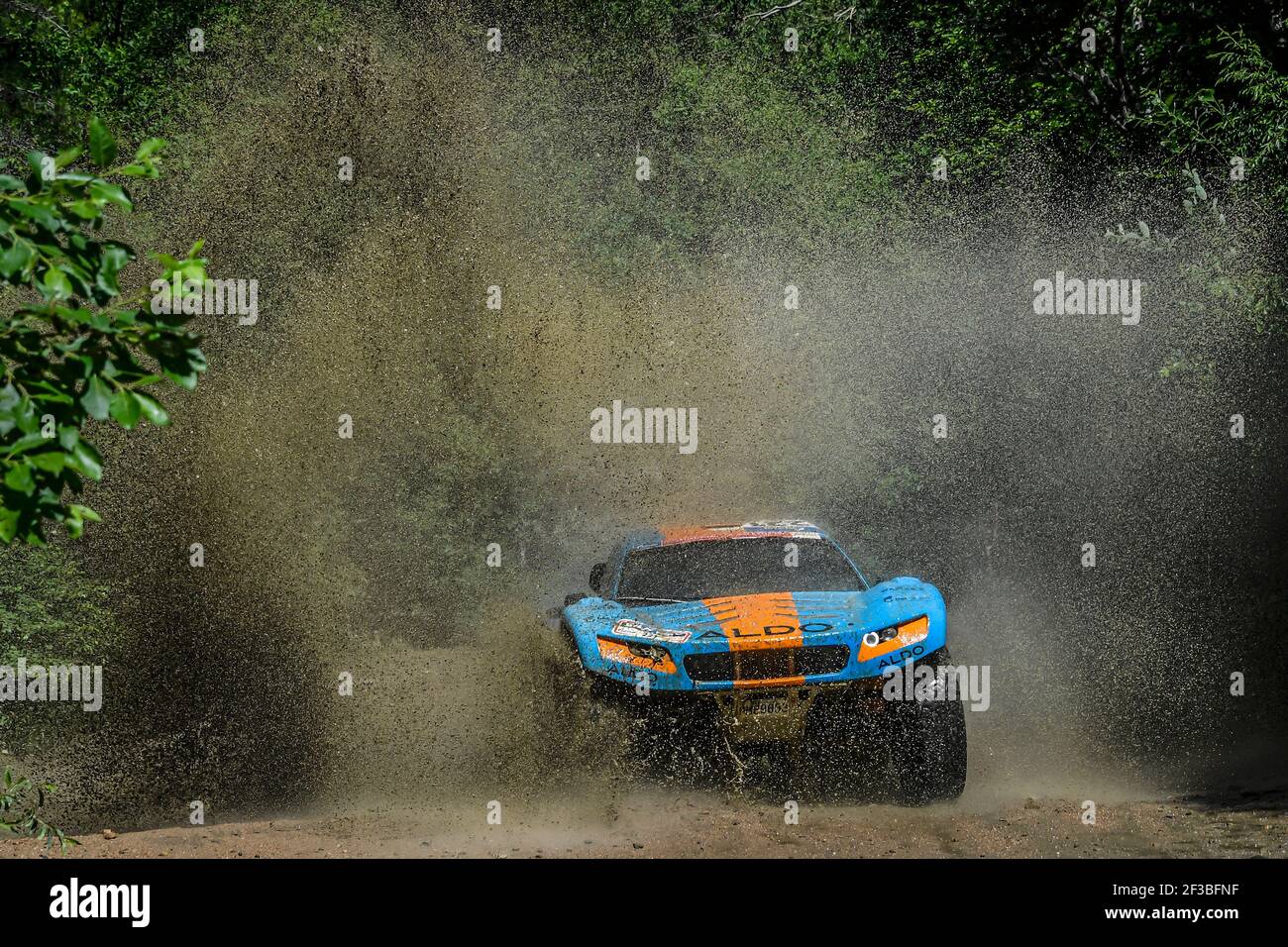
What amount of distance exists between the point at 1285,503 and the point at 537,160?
558 inches

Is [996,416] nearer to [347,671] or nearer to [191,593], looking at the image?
[347,671]

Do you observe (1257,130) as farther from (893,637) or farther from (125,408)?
(125,408)

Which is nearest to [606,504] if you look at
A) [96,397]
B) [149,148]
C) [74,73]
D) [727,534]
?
[727,534]

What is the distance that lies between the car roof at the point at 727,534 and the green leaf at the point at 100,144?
5.80 metres

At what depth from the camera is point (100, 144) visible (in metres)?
3.49

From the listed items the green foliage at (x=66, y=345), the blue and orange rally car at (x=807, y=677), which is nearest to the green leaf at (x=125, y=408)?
the green foliage at (x=66, y=345)

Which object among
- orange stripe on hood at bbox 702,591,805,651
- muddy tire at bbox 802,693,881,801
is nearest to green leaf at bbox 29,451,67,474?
orange stripe on hood at bbox 702,591,805,651

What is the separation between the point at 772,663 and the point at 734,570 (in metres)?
1.30

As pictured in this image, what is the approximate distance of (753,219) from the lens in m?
20.4

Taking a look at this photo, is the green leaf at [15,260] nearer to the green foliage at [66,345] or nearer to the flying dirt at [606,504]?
the green foliage at [66,345]

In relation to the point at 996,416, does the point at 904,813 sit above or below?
below

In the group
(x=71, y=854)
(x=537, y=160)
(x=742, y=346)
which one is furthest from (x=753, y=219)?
(x=71, y=854)

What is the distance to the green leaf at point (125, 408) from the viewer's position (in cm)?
331

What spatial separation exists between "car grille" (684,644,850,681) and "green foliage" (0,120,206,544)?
4.36 meters
